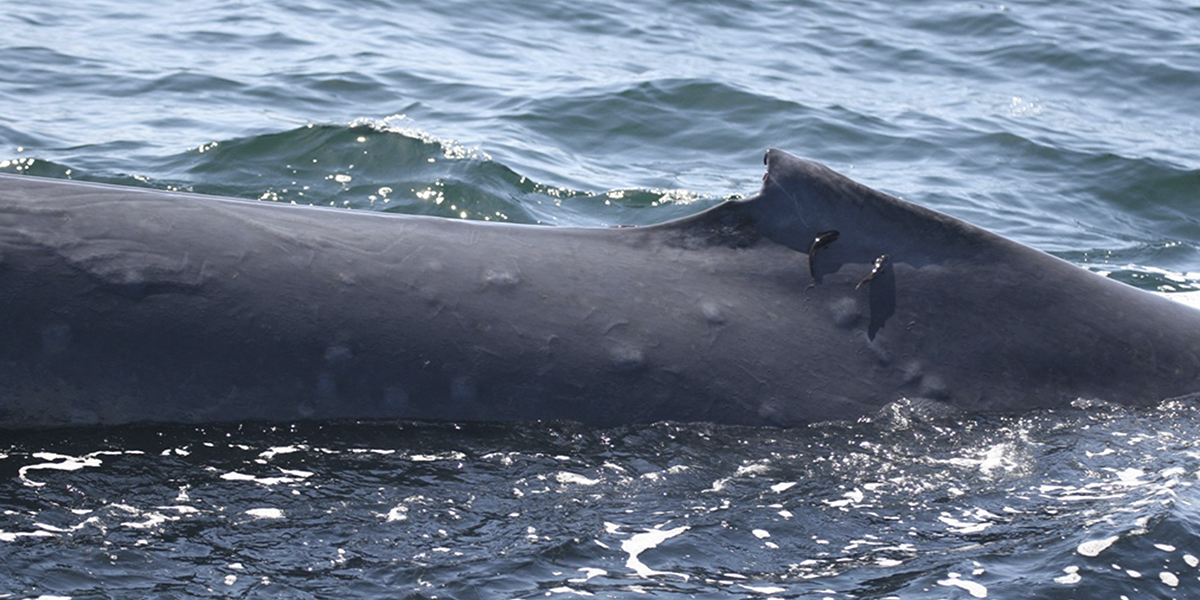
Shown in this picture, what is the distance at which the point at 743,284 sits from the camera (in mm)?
4914

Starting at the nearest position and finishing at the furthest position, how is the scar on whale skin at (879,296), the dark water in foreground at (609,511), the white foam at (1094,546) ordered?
1. the dark water in foreground at (609,511)
2. the white foam at (1094,546)
3. the scar on whale skin at (879,296)

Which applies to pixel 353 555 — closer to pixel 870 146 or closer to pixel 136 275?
pixel 136 275

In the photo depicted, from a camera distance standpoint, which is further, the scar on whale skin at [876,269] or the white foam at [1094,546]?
the scar on whale skin at [876,269]

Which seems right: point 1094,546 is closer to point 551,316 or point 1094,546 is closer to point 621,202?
point 551,316

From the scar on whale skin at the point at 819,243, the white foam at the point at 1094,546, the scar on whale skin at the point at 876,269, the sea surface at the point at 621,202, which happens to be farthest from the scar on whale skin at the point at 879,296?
the white foam at the point at 1094,546

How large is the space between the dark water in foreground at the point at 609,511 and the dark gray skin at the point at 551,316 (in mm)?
117

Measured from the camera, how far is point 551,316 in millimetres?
4672

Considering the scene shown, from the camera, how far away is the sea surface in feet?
13.1

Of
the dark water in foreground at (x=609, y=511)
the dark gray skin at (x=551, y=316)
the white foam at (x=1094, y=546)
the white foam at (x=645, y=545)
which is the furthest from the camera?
the dark gray skin at (x=551, y=316)

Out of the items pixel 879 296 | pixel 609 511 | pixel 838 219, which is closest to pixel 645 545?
pixel 609 511

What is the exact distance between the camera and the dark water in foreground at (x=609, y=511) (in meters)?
3.83

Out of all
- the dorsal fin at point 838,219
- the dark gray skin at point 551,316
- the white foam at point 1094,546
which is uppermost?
the dorsal fin at point 838,219

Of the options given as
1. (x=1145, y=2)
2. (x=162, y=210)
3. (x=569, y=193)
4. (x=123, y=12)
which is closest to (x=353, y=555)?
(x=162, y=210)

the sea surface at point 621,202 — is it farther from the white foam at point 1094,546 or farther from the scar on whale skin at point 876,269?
the scar on whale skin at point 876,269
